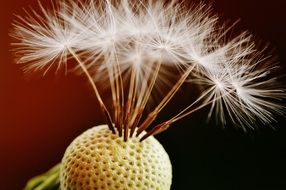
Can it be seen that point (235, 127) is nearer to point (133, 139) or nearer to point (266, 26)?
point (266, 26)

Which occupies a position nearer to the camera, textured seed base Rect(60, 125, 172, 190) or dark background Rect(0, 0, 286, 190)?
textured seed base Rect(60, 125, 172, 190)

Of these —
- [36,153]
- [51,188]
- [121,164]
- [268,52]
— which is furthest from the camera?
[36,153]

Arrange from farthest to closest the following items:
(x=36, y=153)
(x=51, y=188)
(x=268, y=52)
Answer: (x=36, y=153)
(x=268, y=52)
(x=51, y=188)

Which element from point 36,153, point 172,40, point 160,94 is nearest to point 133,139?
point 172,40

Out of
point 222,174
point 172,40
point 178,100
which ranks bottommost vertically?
→ point 222,174

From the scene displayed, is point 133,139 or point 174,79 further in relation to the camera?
point 174,79
